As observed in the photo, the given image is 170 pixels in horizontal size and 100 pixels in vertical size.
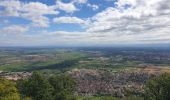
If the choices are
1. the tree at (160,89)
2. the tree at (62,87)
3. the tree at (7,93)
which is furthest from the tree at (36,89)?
the tree at (160,89)

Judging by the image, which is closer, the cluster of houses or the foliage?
the foliage

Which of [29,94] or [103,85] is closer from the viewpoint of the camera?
[29,94]

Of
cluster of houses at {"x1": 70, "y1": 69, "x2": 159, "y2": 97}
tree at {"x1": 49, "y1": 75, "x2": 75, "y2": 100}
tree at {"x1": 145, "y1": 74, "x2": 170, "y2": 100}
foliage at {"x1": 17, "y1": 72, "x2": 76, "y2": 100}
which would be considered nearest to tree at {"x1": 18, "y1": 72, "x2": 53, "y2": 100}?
foliage at {"x1": 17, "y1": 72, "x2": 76, "y2": 100}

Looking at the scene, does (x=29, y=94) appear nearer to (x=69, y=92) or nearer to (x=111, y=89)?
(x=69, y=92)

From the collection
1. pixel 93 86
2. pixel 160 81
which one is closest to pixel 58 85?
pixel 160 81

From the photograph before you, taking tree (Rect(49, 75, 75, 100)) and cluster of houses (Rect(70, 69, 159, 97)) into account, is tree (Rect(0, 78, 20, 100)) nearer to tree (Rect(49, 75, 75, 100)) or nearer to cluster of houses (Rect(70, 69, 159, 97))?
tree (Rect(49, 75, 75, 100))

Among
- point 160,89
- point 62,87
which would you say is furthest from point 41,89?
point 160,89

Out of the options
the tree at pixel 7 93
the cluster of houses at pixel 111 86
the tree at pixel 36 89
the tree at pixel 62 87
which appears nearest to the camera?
the tree at pixel 7 93

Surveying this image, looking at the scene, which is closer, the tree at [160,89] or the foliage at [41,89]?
the tree at [160,89]

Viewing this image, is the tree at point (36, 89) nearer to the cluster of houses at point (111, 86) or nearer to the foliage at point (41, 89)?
the foliage at point (41, 89)
